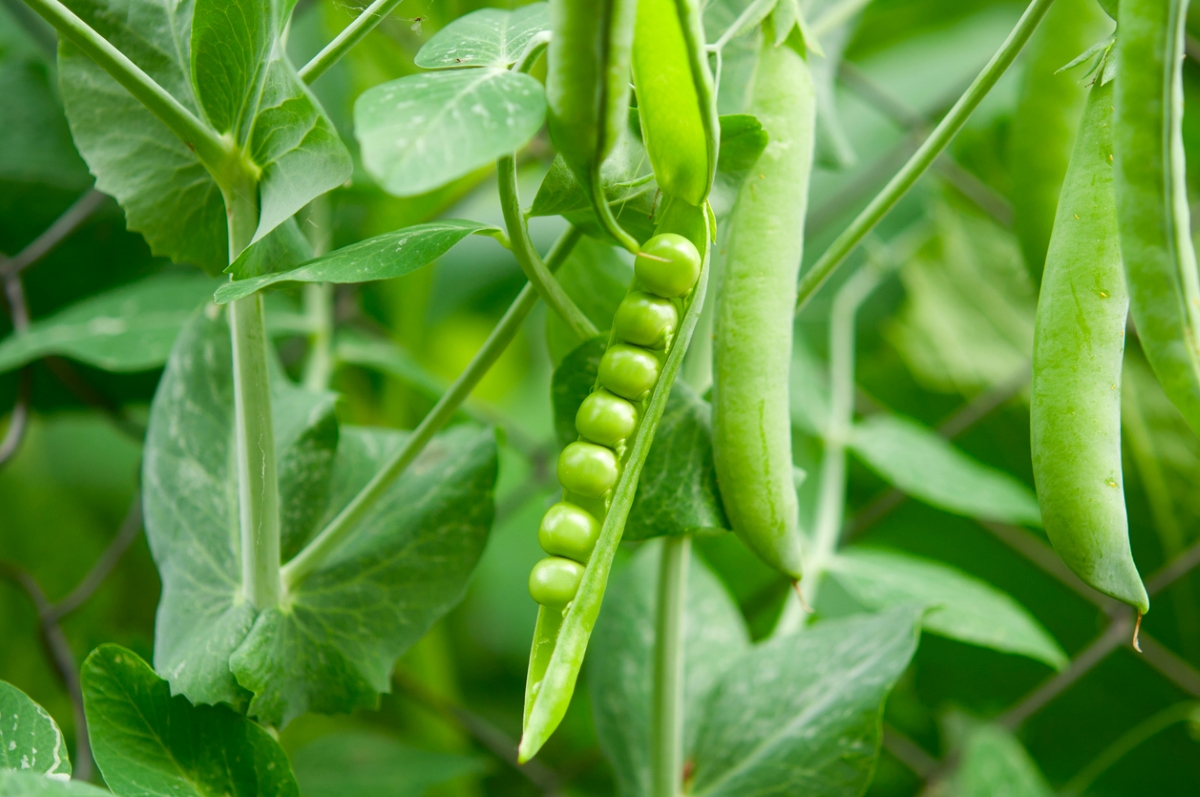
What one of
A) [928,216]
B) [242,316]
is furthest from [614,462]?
[928,216]

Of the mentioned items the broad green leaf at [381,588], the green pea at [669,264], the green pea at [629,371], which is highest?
the green pea at [669,264]

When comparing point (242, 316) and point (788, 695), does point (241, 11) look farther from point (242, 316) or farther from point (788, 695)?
point (788, 695)

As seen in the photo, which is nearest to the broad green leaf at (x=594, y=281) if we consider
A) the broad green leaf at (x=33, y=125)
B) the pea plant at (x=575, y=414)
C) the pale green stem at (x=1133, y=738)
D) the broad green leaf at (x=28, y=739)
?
the pea plant at (x=575, y=414)

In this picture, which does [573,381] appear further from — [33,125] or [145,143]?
[33,125]

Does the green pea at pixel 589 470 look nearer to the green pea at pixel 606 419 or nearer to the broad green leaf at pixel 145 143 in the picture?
the green pea at pixel 606 419

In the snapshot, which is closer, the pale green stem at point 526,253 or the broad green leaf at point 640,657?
the pale green stem at point 526,253

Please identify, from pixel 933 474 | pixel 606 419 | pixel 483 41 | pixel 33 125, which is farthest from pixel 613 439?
pixel 33 125

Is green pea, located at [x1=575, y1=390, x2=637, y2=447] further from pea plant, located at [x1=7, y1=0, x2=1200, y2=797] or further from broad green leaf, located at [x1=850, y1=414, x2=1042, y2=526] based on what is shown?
broad green leaf, located at [x1=850, y1=414, x2=1042, y2=526]
